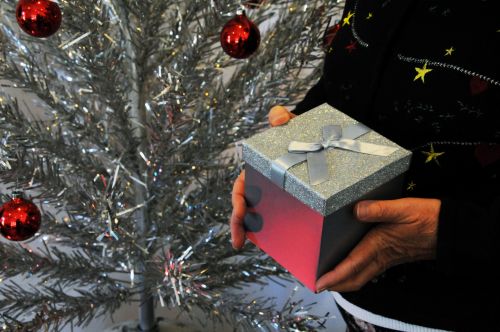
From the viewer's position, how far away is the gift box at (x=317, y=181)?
1.65ft

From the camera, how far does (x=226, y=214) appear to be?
40.8 inches

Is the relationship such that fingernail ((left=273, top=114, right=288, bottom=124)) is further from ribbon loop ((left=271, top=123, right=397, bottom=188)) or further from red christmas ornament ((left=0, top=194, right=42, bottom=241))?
red christmas ornament ((left=0, top=194, right=42, bottom=241))

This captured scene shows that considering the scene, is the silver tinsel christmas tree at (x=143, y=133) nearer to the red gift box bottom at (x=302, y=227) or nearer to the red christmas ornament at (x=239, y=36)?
the red christmas ornament at (x=239, y=36)

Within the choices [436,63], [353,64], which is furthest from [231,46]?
[436,63]

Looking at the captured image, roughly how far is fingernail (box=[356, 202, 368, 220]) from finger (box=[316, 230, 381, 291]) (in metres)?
0.05

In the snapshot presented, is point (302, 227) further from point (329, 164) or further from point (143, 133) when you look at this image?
point (143, 133)

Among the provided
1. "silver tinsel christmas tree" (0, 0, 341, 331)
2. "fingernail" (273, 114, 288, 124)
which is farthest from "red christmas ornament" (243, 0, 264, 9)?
"fingernail" (273, 114, 288, 124)

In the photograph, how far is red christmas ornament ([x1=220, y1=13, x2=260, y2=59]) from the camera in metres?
0.76

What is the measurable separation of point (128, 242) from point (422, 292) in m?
0.53

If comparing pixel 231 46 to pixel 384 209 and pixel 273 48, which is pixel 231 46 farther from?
pixel 384 209

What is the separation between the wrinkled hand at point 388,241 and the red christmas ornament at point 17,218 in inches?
16.8

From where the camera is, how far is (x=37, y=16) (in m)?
0.68

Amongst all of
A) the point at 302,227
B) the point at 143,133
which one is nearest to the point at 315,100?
the point at 302,227

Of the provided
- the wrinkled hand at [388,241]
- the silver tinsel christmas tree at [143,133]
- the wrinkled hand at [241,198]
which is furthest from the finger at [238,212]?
the silver tinsel christmas tree at [143,133]
